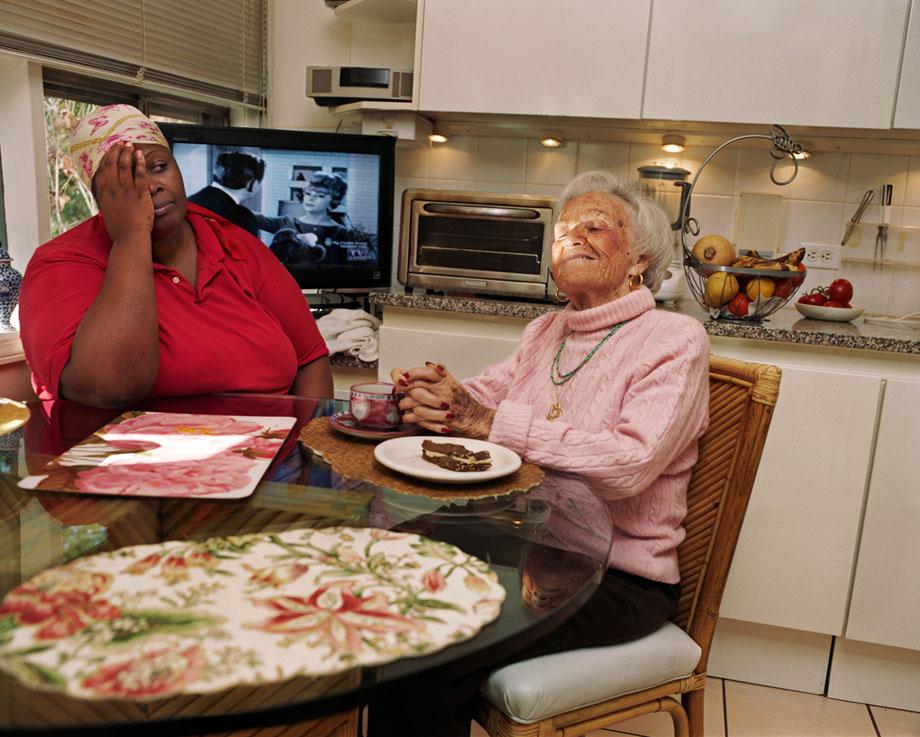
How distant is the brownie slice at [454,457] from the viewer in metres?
1.15

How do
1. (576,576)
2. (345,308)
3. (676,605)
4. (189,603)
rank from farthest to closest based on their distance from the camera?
(345,308)
(676,605)
(576,576)
(189,603)

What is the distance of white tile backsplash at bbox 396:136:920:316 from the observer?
2.59 meters

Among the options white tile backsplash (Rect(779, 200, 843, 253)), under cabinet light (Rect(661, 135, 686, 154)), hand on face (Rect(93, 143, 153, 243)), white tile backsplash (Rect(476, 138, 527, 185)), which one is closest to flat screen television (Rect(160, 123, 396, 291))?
white tile backsplash (Rect(476, 138, 527, 185))

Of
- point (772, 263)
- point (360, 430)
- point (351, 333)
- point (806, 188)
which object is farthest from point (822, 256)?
point (360, 430)

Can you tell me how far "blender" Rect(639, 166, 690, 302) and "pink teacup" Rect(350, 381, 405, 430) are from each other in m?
1.36

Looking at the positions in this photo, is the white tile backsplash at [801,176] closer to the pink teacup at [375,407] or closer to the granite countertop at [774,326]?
the granite countertop at [774,326]

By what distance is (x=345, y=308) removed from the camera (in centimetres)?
291

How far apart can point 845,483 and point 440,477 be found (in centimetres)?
142

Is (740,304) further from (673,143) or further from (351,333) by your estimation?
(351,333)

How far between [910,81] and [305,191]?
1836 millimetres

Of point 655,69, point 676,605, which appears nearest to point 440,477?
point 676,605

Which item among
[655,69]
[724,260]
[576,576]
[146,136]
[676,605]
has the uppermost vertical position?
[655,69]

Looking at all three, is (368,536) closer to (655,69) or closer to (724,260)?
(724,260)

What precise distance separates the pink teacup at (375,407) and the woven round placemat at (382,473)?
0.05 metres
